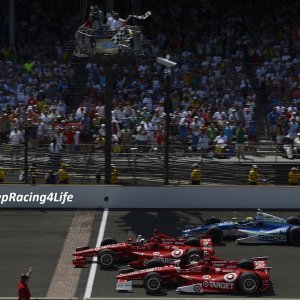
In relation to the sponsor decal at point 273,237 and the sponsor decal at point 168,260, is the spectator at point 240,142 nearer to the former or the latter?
the sponsor decal at point 273,237

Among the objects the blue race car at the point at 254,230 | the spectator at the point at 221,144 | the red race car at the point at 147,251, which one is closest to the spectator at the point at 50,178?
the spectator at the point at 221,144

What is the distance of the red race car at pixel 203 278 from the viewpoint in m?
24.1

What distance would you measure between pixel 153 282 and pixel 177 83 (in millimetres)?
15972

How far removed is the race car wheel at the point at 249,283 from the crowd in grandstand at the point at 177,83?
35.5 feet

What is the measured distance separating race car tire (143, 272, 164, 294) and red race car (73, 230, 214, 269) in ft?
4.10

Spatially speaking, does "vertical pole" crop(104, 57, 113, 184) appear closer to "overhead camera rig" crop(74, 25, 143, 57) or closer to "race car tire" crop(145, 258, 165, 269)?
"overhead camera rig" crop(74, 25, 143, 57)

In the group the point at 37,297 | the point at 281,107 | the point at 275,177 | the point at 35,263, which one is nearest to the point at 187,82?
the point at 281,107

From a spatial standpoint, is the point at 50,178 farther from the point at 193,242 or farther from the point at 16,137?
the point at 193,242

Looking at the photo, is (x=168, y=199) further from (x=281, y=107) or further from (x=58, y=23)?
(x=58, y=23)

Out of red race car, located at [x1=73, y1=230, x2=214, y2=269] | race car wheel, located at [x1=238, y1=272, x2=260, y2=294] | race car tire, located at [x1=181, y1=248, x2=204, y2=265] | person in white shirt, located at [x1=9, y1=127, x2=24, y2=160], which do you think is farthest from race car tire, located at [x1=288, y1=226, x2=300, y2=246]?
person in white shirt, located at [x1=9, y1=127, x2=24, y2=160]

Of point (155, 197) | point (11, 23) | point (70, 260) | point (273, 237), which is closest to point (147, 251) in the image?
point (70, 260)

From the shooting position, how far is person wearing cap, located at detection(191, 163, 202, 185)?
32906mm

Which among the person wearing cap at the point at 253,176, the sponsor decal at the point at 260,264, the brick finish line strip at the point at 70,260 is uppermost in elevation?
the person wearing cap at the point at 253,176

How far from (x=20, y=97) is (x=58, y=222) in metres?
8.28
